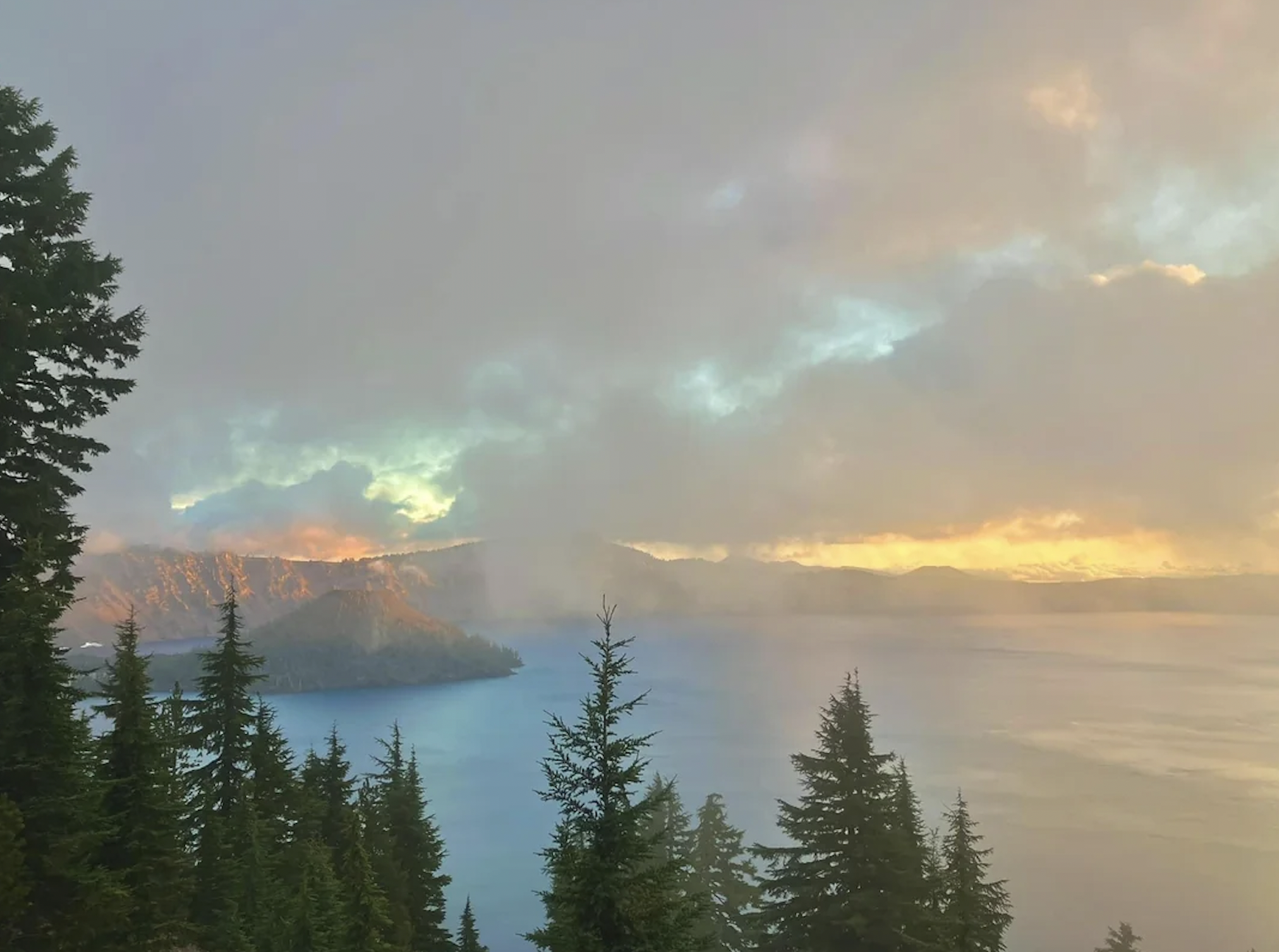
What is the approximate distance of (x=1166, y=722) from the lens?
178 m

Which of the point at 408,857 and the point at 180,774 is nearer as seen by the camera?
the point at 180,774

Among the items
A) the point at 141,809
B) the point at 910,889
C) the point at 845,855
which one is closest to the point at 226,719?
the point at 141,809

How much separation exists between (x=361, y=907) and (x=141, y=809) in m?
5.83

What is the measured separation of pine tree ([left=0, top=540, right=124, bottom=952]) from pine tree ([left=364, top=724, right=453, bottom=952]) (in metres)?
15.1

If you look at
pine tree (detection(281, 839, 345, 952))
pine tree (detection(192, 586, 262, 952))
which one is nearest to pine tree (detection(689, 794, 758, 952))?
pine tree (detection(192, 586, 262, 952))

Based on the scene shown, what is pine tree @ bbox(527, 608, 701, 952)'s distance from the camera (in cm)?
1038

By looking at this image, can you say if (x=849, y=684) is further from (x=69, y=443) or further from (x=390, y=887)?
(x=69, y=443)

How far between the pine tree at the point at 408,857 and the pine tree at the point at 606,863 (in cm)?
1647

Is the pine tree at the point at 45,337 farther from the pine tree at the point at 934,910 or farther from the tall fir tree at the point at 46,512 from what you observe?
the pine tree at the point at 934,910

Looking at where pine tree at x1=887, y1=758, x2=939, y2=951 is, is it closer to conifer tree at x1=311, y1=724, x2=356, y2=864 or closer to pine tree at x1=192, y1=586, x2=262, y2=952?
pine tree at x1=192, y1=586, x2=262, y2=952

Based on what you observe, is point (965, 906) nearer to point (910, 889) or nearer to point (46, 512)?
point (910, 889)

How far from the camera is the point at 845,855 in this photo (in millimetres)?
17516

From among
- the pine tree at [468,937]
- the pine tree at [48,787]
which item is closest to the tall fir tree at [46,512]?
the pine tree at [48,787]

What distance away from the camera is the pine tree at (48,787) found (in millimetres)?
10391
